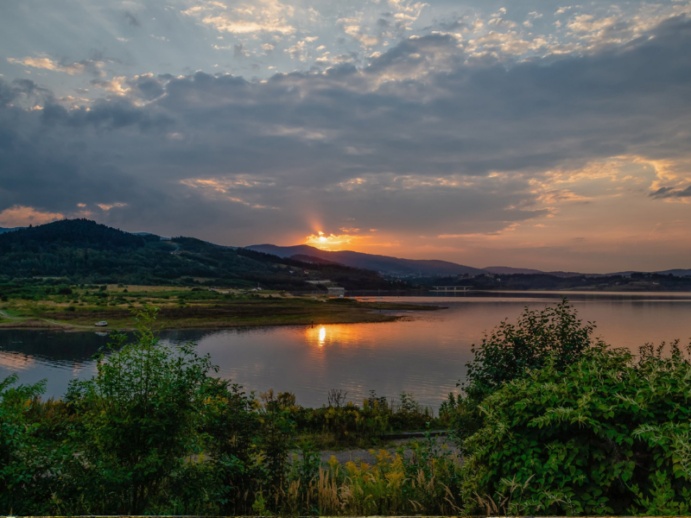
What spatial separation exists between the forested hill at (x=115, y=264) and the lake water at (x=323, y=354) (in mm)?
75988

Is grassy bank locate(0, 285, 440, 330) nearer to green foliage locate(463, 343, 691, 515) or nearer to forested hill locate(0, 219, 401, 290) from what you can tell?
forested hill locate(0, 219, 401, 290)

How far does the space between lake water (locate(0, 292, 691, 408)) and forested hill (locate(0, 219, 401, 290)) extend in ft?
249

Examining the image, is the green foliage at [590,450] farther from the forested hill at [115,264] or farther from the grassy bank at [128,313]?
the forested hill at [115,264]

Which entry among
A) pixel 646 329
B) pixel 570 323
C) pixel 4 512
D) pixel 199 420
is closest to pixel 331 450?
pixel 570 323

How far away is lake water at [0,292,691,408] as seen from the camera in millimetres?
24609

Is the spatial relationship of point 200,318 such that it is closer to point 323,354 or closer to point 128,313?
point 128,313

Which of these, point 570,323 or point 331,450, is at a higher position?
point 570,323

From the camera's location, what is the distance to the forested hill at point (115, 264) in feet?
401

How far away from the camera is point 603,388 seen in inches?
138

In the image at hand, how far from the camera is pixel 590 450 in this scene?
3.23m

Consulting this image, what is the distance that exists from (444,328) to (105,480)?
2048 inches

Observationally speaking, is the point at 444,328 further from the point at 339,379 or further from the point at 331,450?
the point at 331,450

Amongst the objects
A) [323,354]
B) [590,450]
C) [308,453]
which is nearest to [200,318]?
[323,354]

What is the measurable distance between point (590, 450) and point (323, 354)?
3314 centimetres
